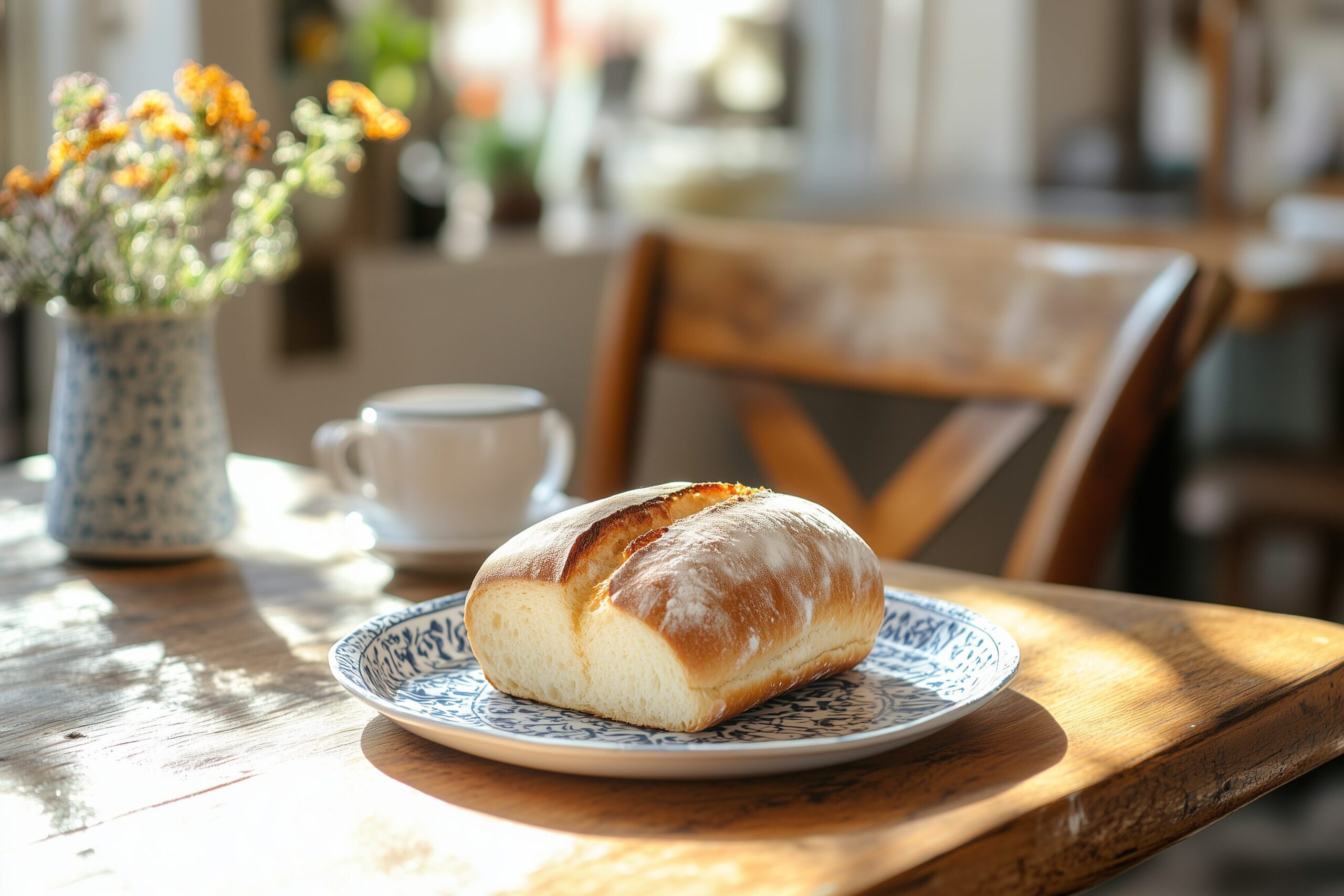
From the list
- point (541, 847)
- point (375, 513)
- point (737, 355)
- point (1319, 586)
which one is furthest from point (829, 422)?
point (541, 847)

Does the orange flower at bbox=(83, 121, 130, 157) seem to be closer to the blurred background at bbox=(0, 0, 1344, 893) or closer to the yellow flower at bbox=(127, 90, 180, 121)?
the yellow flower at bbox=(127, 90, 180, 121)

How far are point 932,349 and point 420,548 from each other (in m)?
0.52

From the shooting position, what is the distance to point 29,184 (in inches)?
29.2

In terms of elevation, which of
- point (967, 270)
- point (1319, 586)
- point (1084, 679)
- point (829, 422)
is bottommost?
point (1319, 586)

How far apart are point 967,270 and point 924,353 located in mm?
75

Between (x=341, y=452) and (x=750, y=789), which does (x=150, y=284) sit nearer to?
(x=341, y=452)

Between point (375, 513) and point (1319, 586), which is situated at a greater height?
point (375, 513)

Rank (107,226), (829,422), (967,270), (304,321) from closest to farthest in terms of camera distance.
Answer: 1. (107,226)
2. (967,270)
3. (304,321)
4. (829,422)

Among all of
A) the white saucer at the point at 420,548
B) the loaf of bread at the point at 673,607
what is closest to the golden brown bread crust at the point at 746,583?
the loaf of bread at the point at 673,607

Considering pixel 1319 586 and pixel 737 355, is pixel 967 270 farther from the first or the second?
pixel 1319 586

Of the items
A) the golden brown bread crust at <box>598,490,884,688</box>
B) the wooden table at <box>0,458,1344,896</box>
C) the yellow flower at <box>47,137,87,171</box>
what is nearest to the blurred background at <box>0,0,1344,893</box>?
the yellow flower at <box>47,137,87,171</box>

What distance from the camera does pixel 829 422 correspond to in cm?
252

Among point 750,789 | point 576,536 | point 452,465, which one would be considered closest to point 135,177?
point 452,465

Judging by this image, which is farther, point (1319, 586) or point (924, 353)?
point (1319, 586)
